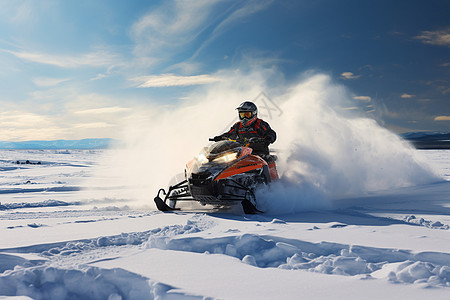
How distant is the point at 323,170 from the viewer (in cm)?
915

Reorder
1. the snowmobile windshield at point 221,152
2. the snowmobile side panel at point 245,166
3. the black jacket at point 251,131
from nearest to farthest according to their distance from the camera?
the snowmobile side panel at point 245,166, the snowmobile windshield at point 221,152, the black jacket at point 251,131

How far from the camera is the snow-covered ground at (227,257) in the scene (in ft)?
8.77

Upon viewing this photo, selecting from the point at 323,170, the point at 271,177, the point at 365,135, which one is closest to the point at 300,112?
the point at 365,135

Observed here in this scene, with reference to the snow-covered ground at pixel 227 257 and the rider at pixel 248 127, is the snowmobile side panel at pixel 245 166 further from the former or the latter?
the rider at pixel 248 127

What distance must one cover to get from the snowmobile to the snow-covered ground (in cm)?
45

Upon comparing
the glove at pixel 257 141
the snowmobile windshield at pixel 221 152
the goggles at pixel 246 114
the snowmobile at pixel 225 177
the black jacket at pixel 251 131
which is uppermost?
the goggles at pixel 246 114

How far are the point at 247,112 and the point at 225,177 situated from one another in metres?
2.54

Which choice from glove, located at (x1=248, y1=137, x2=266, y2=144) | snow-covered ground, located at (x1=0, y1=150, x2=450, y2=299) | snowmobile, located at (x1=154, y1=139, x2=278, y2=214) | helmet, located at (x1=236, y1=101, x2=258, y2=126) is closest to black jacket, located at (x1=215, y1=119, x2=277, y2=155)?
helmet, located at (x1=236, y1=101, x2=258, y2=126)

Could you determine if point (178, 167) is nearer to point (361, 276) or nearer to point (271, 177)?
point (271, 177)

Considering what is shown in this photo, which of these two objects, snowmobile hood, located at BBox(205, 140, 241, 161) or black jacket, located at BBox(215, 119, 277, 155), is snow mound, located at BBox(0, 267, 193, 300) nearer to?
snowmobile hood, located at BBox(205, 140, 241, 161)

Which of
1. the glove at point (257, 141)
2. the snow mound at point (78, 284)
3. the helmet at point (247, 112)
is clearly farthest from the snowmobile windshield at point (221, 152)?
the snow mound at point (78, 284)

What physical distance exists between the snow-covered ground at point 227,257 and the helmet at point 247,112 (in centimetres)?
308

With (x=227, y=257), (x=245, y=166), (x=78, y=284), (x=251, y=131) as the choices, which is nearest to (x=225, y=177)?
(x=245, y=166)

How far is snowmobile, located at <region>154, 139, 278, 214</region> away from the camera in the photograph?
243 inches
